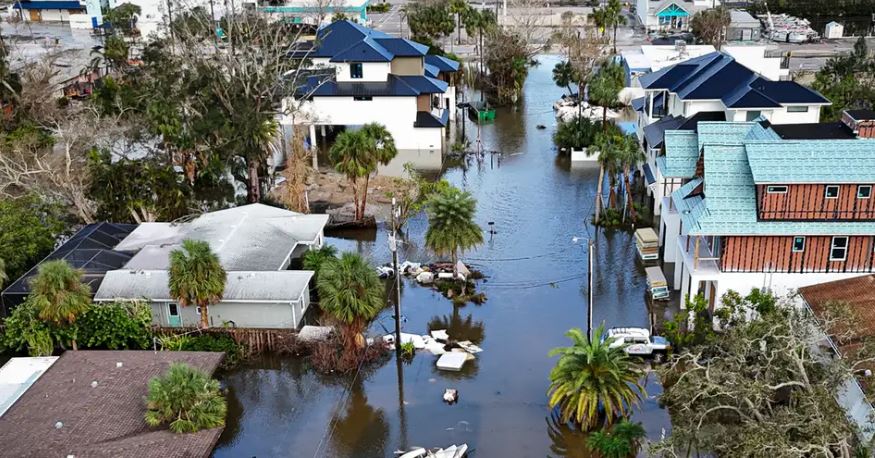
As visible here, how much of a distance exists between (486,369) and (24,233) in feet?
75.1

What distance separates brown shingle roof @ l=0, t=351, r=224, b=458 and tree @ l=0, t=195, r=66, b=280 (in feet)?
28.8

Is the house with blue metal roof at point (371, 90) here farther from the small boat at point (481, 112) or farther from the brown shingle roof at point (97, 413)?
the brown shingle roof at point (97, 413)

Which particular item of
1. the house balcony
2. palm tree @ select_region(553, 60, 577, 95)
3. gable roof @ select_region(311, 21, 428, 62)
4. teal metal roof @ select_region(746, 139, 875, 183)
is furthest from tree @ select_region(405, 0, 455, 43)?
teal metal roof @ select_region(746, 139, 875, 183)

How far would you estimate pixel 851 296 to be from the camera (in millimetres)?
32500

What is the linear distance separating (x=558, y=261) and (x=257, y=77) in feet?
73.0

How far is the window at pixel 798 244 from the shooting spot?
3444 cm

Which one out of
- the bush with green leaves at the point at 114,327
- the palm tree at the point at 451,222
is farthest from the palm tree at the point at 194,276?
the palm tree at the point at 451,222

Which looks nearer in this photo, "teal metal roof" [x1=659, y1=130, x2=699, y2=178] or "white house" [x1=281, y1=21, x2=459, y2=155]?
"teal metal roof" [x1=659, y1=130, x2=699, y2=178]

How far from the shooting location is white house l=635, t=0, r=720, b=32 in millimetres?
104125

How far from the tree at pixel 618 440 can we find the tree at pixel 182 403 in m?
12.5

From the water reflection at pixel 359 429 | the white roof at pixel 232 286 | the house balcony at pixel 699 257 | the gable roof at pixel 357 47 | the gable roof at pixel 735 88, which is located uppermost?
the gable roof at pixel 357 47

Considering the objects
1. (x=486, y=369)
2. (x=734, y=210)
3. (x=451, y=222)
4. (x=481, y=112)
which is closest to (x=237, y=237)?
(x=451, y=222)

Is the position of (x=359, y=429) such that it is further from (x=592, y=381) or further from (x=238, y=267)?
(x=238, y=267)

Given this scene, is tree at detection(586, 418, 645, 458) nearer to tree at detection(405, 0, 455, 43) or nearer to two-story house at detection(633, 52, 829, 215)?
two-story house at detection(633, 52, 829, 215)
